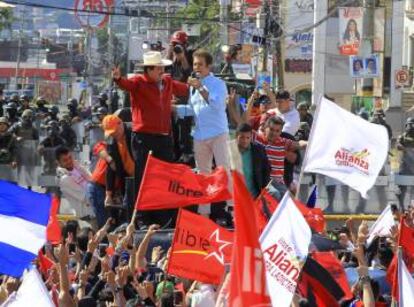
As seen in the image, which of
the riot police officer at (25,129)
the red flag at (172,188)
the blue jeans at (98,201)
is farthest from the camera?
the riot police officer at (25,129)

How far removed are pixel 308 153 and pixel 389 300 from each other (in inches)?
54.3

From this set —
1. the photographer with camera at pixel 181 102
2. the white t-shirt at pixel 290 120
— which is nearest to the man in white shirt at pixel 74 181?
the photographer with camera at pixel 181 102

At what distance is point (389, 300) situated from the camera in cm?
1020

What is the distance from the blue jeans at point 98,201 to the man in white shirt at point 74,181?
0.74 metres

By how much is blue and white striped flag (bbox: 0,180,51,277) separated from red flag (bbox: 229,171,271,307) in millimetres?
2145

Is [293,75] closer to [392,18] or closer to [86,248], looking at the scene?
[392,18]

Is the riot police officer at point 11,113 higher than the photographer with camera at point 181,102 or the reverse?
the reverse

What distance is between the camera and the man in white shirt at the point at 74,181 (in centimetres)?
1493

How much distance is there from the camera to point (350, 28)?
150 feet

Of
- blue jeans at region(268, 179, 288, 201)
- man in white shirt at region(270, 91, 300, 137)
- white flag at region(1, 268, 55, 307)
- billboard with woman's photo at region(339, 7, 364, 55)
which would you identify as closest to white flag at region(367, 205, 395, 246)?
blue jeans at region(268, 179, 288, 201)

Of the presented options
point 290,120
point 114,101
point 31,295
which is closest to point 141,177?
point 290,120

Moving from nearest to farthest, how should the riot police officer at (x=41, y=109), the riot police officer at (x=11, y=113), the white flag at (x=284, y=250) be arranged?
the white flag at (x=284, y=250)
the riot police officer at (x=11, y=113)
the riot police officer at (x=41, y=109)

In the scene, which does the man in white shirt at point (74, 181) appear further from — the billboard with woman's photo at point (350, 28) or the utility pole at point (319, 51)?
the utility pole at point (319, 51)

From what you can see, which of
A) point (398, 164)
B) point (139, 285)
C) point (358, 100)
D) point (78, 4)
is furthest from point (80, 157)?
point (358, 100)
